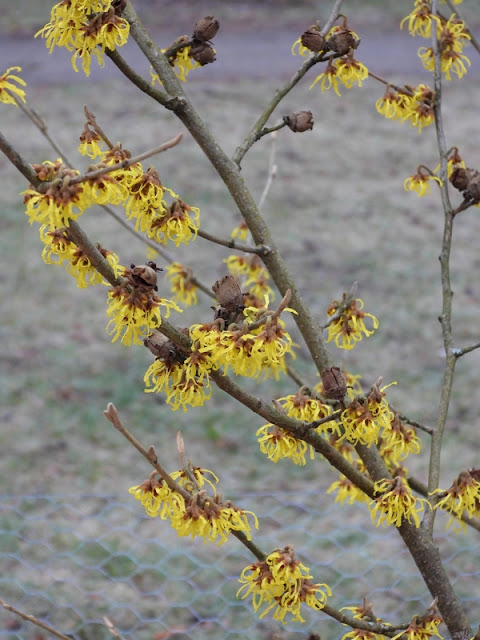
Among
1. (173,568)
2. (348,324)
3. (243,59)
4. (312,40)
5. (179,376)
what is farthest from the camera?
(243,59)

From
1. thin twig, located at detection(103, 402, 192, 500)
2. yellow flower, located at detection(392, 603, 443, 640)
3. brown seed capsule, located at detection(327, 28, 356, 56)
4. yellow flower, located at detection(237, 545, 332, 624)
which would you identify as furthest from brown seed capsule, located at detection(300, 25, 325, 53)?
yellow flower, located at detection(392, 603, 443, 640)

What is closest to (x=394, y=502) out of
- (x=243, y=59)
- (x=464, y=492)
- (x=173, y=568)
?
(x=464, y=492)

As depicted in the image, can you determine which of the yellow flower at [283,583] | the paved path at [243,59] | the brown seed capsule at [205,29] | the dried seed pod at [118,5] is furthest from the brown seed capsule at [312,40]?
the paved path at [243,59]

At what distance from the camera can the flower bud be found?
3.74 ft

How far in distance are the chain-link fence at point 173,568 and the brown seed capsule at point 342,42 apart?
2.05 m

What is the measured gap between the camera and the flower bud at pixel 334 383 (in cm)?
114

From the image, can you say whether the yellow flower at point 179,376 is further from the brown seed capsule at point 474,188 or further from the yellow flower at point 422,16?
the yellow flower at point 422,16

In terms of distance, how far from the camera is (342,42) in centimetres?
128

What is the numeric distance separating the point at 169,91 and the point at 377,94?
8214 mm

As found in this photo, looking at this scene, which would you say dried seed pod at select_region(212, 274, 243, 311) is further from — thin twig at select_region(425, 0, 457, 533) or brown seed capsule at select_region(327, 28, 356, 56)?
thin twig at select_region(425, 0, 457, 533)

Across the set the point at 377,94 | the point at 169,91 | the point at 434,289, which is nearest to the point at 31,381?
the point at 434,289

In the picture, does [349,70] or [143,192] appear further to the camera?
[349,70]

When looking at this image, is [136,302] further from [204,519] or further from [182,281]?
[182,281]

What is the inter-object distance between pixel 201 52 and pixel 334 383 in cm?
59
